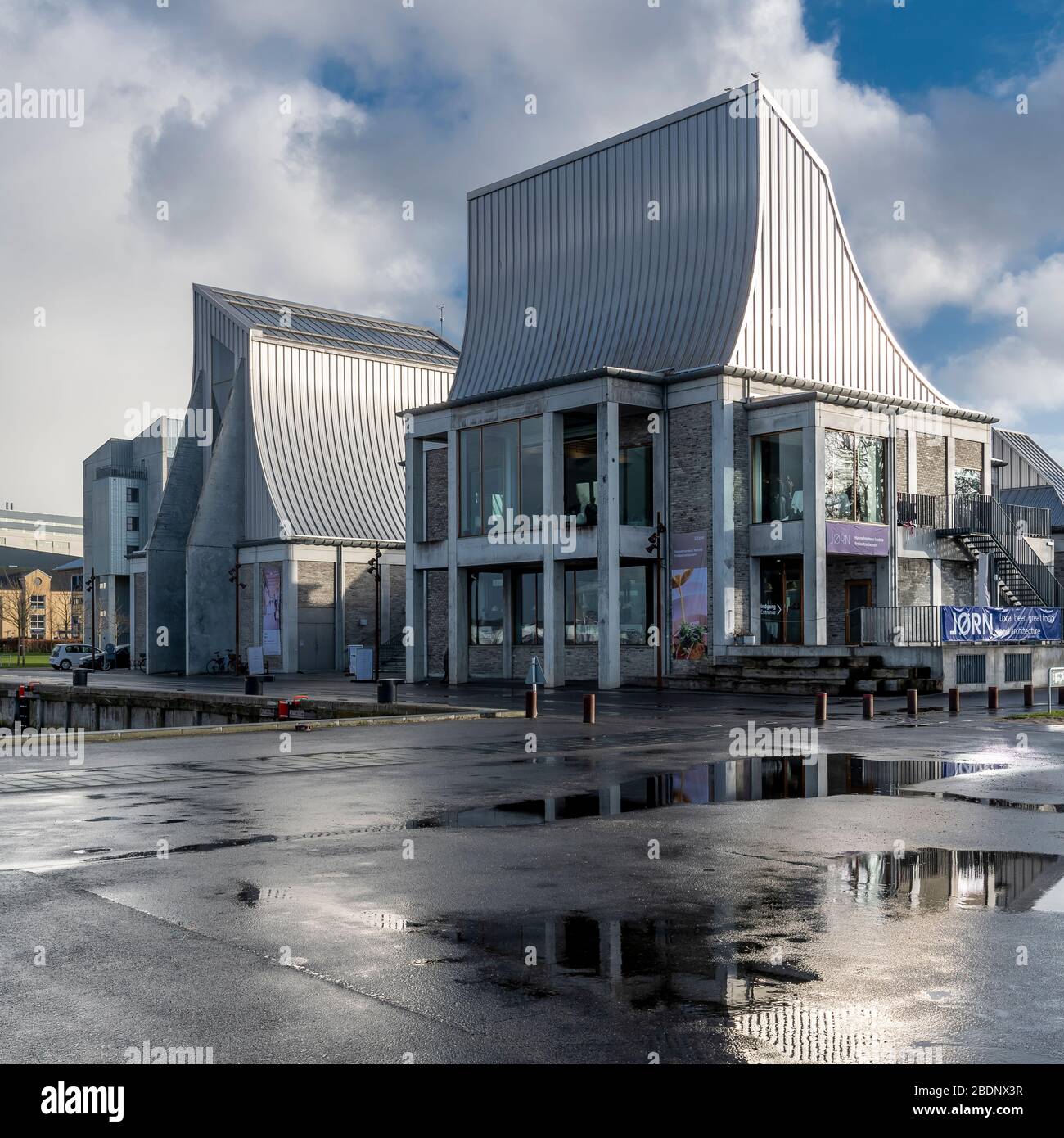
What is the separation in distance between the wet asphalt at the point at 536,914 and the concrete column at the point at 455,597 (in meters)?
27.2

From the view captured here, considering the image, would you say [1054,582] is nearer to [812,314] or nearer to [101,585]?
[812,314]

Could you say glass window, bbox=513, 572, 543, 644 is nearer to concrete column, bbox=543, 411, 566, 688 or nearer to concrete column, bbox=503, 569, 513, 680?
concrete column, bbox=503, 569, 513, 680

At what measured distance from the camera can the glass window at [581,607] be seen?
42.1 m

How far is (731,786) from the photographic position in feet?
47.9

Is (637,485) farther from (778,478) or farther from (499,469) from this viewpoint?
(499,469)

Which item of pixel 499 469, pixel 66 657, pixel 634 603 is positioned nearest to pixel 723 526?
pixel 634 603

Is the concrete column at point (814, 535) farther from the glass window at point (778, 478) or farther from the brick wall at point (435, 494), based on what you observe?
the brick wall at point (435, 494)

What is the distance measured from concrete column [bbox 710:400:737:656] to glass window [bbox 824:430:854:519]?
2.88 meters

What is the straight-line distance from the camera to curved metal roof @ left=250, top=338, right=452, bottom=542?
60.1 meters

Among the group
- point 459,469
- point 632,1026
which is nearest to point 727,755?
point 632,1026

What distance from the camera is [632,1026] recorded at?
5656 mm

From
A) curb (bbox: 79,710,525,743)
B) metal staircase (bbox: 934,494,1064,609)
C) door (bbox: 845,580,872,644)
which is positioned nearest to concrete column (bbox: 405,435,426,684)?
door (bbox: 845,580,872,644)

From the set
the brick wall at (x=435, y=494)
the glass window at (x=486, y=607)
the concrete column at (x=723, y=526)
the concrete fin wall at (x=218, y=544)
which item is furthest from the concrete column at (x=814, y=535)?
the concrete fin wall at (x=218, y=544)
